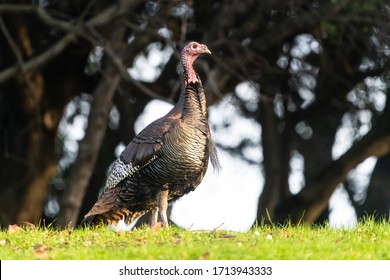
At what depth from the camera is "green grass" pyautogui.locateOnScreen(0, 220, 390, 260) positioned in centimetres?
805

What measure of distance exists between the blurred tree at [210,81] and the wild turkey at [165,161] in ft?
17.9

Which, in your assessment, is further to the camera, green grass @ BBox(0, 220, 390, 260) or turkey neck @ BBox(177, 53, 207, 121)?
turkey neck @ BBox(177, 53, 207, 121)

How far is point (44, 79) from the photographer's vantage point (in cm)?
1986

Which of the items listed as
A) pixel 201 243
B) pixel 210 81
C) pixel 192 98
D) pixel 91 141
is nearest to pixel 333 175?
pixel 210 81

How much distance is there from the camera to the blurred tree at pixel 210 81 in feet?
56.1

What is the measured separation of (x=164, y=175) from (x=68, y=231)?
4.30 feet

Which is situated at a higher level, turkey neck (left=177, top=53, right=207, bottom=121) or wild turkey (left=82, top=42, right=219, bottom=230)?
turkey neck (left=177, top=53, right=207, bottom=121)

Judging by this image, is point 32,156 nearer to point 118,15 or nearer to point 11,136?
point 11,136

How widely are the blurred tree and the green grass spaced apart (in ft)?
22.7

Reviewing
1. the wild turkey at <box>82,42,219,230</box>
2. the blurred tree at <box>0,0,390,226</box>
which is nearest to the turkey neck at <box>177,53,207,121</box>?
the wild turkey at <box>82,42,219,230</box>

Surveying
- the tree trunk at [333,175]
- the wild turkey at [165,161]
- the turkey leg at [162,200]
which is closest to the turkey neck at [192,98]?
the wild turkey at [165,161]

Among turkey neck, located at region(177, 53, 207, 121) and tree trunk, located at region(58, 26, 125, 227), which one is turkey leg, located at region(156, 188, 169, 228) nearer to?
turkey neck, located at region(177, 53, 207, 121)

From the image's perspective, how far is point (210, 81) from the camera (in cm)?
1675

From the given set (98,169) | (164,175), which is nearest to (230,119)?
(98,169)
